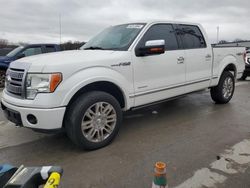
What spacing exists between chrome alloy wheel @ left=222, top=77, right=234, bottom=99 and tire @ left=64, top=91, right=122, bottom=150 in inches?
141

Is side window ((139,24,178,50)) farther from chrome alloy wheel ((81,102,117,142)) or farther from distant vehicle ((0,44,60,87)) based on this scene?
distant vehicle ((0,44,60,87))

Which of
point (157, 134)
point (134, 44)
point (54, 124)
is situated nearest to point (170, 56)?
point (134, 44)

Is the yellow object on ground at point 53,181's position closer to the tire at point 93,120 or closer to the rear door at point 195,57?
the tire at point 93,120

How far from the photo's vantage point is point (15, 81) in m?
3.52

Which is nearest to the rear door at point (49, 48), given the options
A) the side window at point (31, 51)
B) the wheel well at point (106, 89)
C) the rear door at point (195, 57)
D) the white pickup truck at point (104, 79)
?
the side window at point (31, 51)

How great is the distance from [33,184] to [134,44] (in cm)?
297

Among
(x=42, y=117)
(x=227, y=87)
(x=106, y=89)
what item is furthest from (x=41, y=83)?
(x=227, y=87)

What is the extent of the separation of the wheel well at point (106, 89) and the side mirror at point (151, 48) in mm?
674

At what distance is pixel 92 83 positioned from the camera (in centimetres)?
356

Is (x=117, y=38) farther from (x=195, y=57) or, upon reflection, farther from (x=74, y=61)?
(x=195, y=57)

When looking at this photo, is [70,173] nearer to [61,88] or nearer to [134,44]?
[61,88]

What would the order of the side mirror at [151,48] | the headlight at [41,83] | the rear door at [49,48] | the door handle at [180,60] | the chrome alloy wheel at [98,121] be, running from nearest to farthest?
the headlight at [41,83], the chrome alloy wheel at [98,121], the side mirror at [151,48], the door handle at [180,60], the rear door at [49,48]

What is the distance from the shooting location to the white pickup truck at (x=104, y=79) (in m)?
3.23

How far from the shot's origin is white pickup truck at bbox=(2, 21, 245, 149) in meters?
3.23
